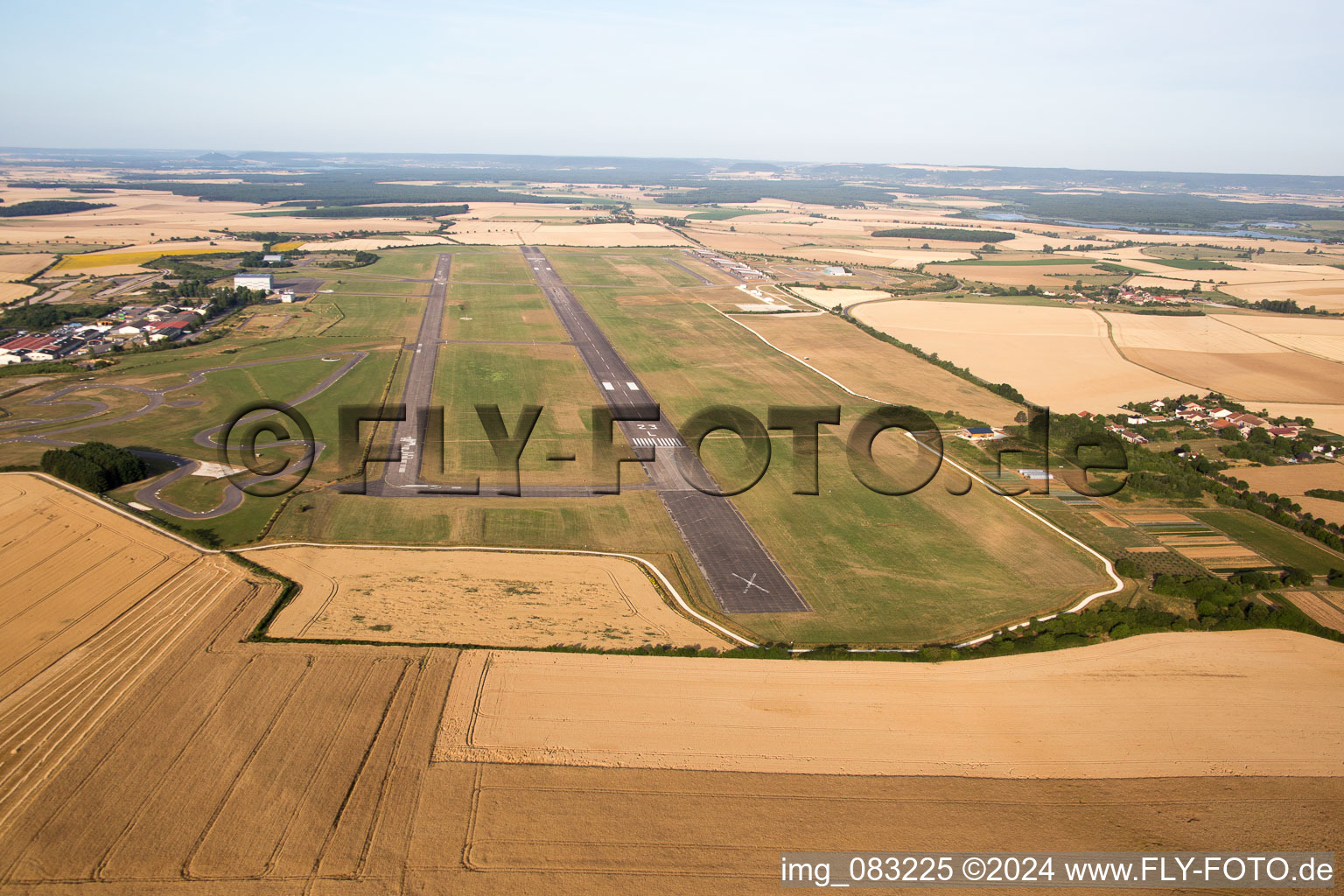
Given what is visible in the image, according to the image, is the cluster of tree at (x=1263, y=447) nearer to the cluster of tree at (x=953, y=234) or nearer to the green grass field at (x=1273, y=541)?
the green grass field at (x=1273, y=541)

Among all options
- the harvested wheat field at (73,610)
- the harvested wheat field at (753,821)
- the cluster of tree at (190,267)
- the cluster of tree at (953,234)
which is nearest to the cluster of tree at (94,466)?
the harvested wheat field at (73,610)

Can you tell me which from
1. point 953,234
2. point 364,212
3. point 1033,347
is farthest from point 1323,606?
point 364,212

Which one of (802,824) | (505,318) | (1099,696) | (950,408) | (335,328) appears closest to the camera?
(802,824)

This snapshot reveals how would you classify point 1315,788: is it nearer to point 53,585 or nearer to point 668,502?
point 668,502

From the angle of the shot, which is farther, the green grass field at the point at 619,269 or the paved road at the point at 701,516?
the green grass field at the point at 619,269

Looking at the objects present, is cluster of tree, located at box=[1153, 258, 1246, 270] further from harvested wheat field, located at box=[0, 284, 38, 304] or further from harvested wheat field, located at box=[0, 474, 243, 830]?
harvested wheat field, located at box=[0, 284, 38, 304]

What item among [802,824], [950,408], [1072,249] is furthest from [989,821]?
[1072,249]
